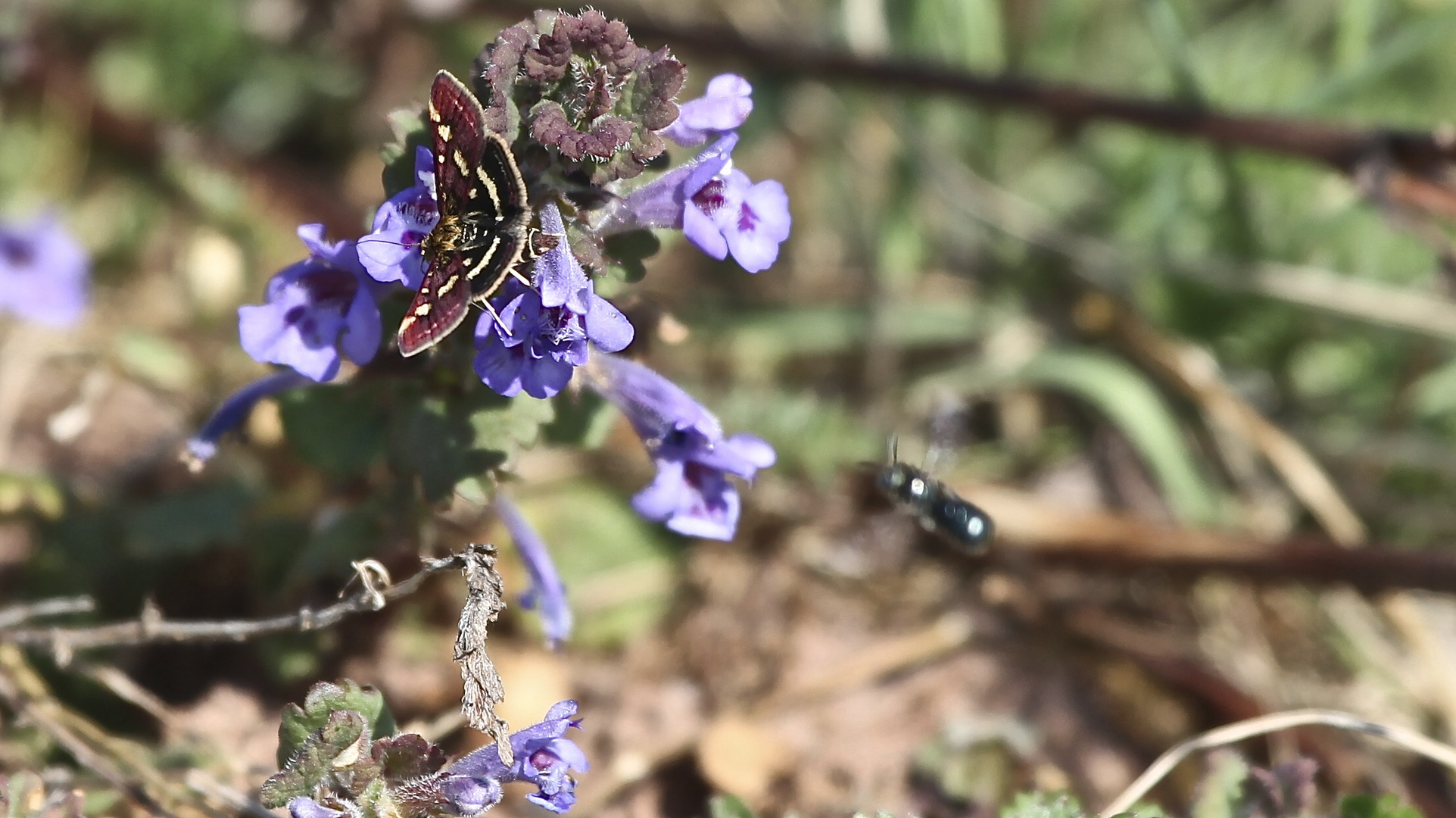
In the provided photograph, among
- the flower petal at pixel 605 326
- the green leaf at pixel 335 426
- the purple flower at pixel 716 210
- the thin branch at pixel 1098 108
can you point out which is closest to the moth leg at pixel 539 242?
the flower petal at pixel 605 326

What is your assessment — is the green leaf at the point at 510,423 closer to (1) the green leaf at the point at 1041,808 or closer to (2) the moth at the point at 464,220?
(2) the moth at the point at 464,220

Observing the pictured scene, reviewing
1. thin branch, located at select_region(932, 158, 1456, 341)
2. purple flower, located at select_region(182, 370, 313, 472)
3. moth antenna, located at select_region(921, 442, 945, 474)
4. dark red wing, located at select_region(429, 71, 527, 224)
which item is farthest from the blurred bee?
thin branch, located at select_region(932, 158, 1456, 341)

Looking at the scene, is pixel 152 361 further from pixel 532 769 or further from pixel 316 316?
pixel 532 769

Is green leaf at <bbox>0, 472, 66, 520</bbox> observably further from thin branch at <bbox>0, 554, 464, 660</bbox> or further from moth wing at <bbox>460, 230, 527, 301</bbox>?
moth wing at <bbox>460, 230, 527, 301</bbox>

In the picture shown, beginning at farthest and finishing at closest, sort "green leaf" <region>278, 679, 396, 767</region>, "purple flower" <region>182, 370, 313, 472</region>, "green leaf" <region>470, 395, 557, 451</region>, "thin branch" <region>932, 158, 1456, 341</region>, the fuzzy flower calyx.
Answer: "thin branch" <region>932, 158, 1456, 341</region> < "purple flower" <region>182, 370, 313, 472</region> < "green leaf" <region>470, 395, 557, 451</region> < "green leaf" <region>278, 679, 396, 767</region> < the fuzzy flower calyx

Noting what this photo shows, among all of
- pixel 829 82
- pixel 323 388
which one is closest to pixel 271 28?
pixel 829 82

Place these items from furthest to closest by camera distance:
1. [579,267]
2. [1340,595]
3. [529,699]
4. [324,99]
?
[324,99] < [1340,595] < [529,699] < [579,267]

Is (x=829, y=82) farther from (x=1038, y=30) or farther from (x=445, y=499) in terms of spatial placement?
(x=445, y=499)
